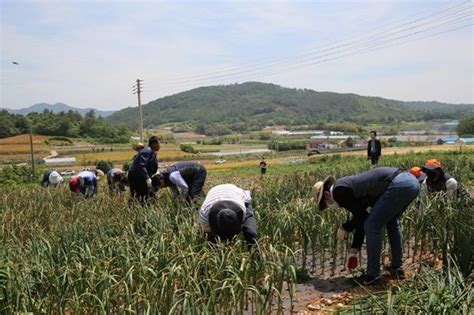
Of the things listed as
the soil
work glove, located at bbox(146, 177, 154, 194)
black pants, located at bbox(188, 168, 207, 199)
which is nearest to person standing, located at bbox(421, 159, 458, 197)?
the soil

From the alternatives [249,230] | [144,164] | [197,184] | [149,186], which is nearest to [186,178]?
[197,184]

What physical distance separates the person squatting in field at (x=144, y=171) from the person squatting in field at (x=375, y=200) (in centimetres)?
391

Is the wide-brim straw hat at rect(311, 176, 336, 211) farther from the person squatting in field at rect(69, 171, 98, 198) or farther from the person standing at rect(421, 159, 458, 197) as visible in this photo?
the person squatting in field at rect(69, 171, 98, 198)

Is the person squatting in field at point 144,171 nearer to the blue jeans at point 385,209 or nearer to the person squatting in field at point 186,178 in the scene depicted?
the person squatting in field at point 186,178

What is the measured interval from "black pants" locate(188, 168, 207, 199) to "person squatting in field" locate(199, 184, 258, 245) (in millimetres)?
2466

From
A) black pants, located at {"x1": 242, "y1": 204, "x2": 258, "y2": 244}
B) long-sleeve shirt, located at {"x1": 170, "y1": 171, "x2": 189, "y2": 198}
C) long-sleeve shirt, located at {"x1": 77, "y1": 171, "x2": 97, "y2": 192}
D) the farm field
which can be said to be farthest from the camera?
long-sleeve shirt, located at {"x1": 77, "y1": 171, "x2": 97, "y2": 192}

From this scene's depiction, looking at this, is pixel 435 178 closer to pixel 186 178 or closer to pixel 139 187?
pixel 186 178

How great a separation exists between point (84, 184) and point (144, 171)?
2.96m

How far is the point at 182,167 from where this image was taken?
704 centimetres

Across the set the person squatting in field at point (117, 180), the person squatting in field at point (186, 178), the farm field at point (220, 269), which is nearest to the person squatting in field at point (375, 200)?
the farm field at point (220, 269)

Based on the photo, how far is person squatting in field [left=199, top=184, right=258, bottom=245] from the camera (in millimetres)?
4148

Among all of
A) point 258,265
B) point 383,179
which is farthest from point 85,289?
point 383,179

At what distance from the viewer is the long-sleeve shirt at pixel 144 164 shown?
25.6 ft

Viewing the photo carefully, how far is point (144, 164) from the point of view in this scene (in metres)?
7.83
